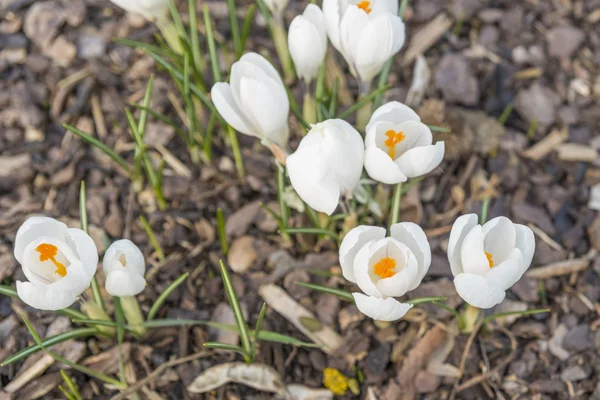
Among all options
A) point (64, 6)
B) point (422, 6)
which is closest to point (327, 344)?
point (422, 6)

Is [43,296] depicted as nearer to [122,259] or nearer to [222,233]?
[122,259]

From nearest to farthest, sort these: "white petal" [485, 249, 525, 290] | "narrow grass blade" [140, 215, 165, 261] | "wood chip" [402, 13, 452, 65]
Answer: "white petal" [485, 249, 525, 290] < "narrow grass blade" [140, 215, 165, 261] < "wood chip" [402, 13, 452, 65]

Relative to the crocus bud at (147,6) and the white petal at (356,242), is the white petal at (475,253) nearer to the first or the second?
the white petal at (356,242)

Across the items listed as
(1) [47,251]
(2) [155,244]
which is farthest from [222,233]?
(1) [47,251]

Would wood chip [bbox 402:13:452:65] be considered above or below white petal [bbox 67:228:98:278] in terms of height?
below

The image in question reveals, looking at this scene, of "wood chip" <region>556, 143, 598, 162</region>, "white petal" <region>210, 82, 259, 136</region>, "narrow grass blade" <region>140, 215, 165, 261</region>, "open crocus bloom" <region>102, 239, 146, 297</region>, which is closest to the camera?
"open crocus bloom" <region>102, 239, 146, 297</region>

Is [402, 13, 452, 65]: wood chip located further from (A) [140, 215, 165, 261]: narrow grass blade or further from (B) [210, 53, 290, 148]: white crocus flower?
(A) [140, 215, 165, 261]: narrow grass blade

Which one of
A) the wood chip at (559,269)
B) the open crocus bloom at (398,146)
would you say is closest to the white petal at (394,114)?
the open crocus bloom at (398,146)

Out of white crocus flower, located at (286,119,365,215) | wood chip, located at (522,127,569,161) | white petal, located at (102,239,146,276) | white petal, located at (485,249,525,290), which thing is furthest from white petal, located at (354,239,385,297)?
wood chip, located at (522,127,569,161)
